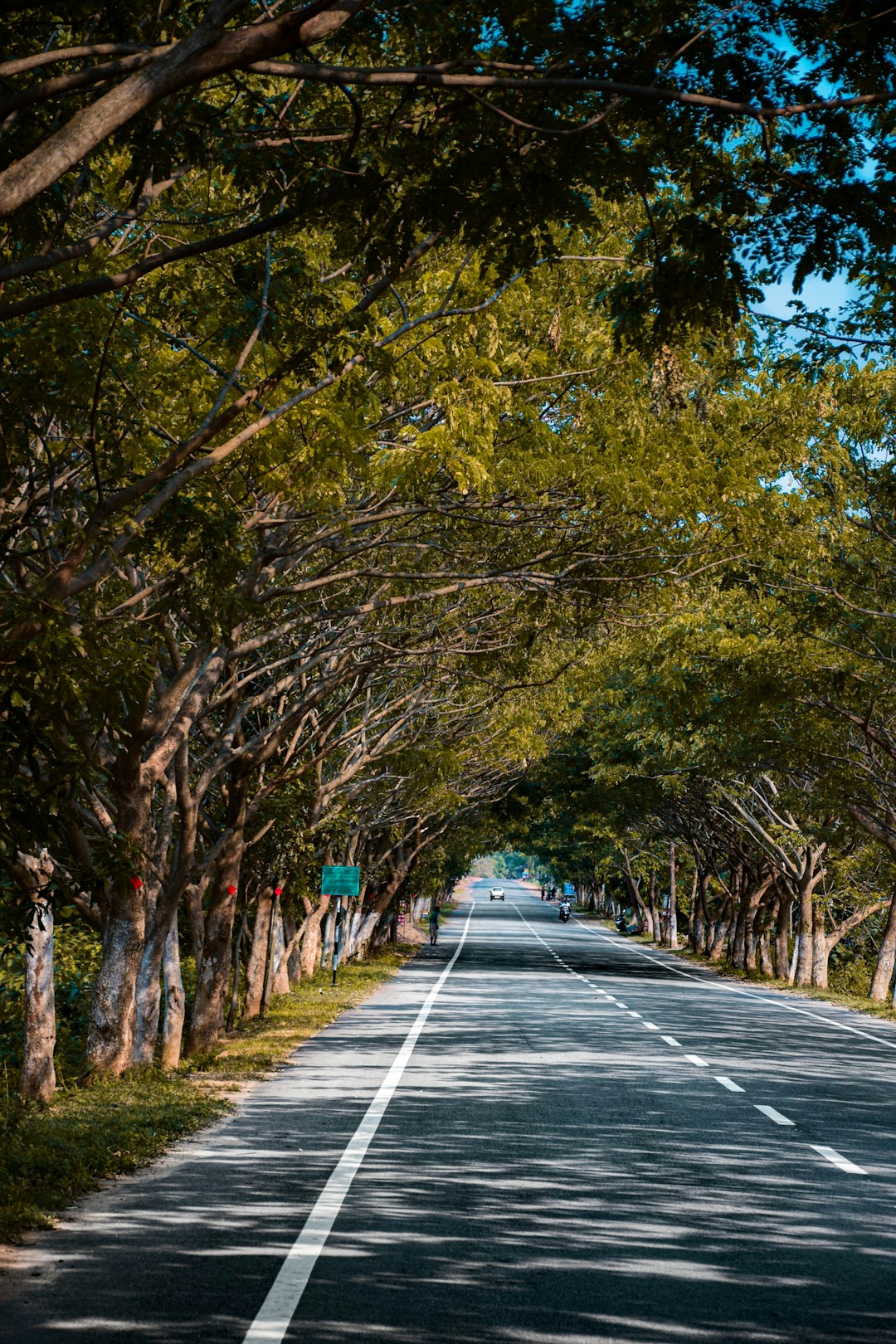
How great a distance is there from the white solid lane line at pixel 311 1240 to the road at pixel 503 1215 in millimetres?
20

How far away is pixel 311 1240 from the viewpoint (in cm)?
731

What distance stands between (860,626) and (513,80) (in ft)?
62.8

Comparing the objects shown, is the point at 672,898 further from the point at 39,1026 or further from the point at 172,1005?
the point at 39,1026

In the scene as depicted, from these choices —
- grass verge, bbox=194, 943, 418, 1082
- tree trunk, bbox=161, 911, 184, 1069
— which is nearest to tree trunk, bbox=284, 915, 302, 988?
grass verge, bbox=194, 943, 418, 1082

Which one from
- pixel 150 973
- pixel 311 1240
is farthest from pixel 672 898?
pixel 311 1240

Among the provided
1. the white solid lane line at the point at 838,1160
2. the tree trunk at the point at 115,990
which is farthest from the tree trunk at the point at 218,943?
the white solid lane line at the point at 838,1160

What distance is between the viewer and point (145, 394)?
11.5 m

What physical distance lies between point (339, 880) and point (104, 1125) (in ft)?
69.9

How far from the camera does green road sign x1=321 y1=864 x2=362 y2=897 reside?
31.8m

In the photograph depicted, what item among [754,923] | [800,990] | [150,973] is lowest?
[800,990]

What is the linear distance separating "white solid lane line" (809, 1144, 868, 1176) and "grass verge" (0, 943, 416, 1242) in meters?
4.50

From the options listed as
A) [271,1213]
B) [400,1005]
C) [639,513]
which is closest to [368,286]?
[639,513]

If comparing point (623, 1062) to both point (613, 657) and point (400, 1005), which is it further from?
point (613, 657)

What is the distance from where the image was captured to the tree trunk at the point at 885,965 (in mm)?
35750
